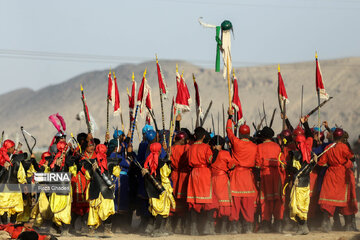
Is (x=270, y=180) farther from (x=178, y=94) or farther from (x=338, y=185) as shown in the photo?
(x=178, y=94)

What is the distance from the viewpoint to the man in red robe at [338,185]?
13.3 metres

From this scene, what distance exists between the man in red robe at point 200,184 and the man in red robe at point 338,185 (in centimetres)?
216

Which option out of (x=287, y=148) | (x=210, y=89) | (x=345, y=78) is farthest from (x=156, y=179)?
(x=210, y=89)

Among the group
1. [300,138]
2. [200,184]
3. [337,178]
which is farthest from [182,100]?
[337,178]

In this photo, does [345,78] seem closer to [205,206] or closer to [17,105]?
[17,105]

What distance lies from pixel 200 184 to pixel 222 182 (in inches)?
16.8

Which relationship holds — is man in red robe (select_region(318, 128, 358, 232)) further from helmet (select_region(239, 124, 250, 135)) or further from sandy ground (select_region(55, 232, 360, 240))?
helmet (select_region(239, 124, 250, 135))

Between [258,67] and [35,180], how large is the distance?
74.8m

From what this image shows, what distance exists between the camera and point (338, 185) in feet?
43.8

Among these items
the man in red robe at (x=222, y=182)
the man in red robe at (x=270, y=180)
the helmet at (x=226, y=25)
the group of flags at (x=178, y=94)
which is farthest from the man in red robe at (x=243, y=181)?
the helmet at (x=226, y=25)

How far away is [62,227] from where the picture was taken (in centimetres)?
1295

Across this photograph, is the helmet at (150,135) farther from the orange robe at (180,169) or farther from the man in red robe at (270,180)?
the man in red robe at (270,180)

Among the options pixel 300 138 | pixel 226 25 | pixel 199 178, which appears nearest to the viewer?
pixel 300 138

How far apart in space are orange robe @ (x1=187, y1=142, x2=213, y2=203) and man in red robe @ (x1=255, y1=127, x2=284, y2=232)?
104cm
